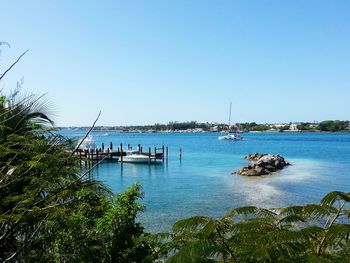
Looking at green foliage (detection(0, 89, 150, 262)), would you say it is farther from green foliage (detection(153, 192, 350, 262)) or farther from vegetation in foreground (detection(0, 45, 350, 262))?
green foliage (detection(153, 192, 350, 262))

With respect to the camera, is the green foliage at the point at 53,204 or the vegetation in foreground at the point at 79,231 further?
the green foliage at the point at 53,204

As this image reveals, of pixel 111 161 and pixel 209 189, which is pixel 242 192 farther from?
pixel 111 161

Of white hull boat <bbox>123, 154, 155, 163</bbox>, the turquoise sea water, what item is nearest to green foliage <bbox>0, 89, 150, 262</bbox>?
the turquoise sea water

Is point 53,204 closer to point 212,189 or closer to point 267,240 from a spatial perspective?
point 267,240

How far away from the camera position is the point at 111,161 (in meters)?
69.3

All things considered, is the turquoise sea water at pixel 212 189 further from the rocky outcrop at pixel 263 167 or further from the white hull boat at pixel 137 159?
the white hull boat at pixel 137 159

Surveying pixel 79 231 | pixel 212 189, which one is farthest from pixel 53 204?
pixel 212 189

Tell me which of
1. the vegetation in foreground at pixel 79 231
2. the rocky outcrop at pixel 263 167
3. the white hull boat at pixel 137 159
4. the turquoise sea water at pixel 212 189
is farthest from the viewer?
the white hull boat at pixel 137 159

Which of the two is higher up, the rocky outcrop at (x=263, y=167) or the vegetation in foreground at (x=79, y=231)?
the vegetation in foreground at (x=79, y=231)

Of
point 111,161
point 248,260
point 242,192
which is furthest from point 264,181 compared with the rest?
point 248,260

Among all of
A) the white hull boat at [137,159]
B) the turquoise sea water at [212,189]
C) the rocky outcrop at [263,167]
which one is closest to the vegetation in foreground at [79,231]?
the turquoise sea water at [212,189]

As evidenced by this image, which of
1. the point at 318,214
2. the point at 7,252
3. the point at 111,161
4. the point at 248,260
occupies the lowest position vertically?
the point at 111,161

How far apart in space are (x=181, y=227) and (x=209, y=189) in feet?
109

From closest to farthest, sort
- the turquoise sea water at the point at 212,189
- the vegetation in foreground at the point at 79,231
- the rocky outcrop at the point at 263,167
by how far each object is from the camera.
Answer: the vegetation in foreground at the point at 79,231
the turquoise sea water at the point at 212,189
the rocky outcrop at the point at 263,167
